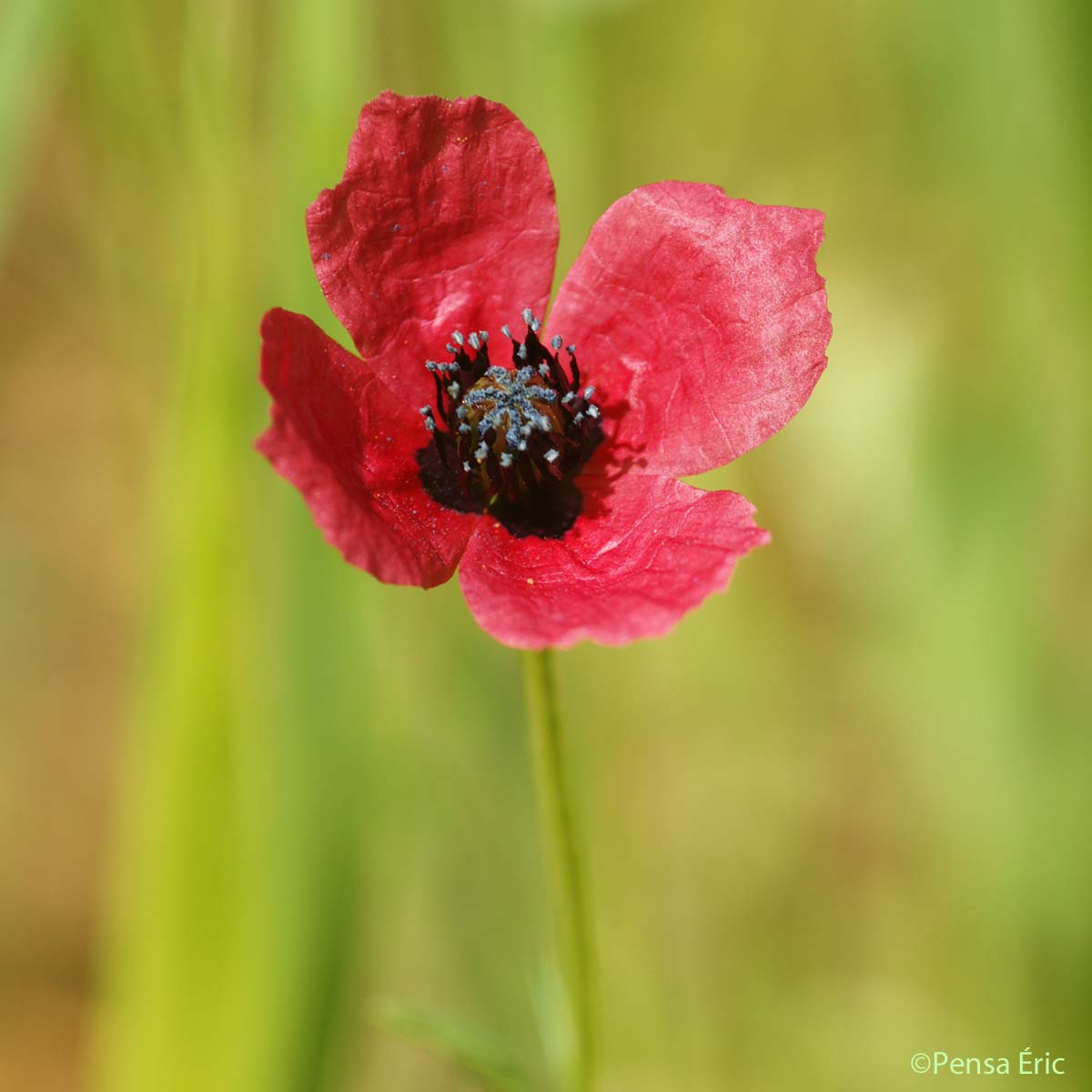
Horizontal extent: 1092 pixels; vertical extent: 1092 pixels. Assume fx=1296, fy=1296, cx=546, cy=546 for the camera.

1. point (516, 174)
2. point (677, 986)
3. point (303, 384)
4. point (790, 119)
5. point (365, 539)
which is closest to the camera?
point (365, 539)

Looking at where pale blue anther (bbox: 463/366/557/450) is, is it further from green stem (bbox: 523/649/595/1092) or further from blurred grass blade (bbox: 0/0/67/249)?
blurred grass blade (bbox: 0/0/67/249)

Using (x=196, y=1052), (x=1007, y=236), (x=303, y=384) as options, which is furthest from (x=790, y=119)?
(x=196, y=1052)

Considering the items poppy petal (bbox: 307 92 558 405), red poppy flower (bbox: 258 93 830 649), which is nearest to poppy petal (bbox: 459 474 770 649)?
red poppy flower (bbox: 258 93 830 649)

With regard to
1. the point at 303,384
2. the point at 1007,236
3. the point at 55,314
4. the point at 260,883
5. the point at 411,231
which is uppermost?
the point at 55,314

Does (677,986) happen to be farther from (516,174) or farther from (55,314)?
(55,314)

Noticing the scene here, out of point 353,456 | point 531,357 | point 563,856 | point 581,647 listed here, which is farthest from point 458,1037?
point 581,647

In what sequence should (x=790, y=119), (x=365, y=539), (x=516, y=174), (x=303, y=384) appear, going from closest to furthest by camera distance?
(x=365, y=539) < (x=303, y=384) < (x=516, y=174) < (x=790, y=119)
